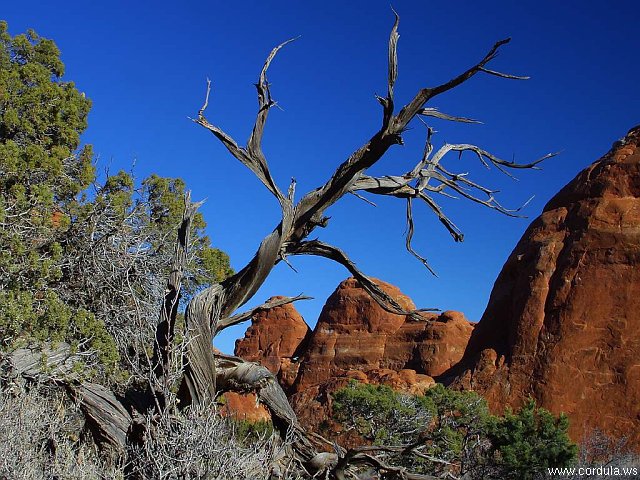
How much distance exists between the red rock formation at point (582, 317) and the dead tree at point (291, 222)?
26.9 meters

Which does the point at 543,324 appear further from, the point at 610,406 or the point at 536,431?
the point at 536,431

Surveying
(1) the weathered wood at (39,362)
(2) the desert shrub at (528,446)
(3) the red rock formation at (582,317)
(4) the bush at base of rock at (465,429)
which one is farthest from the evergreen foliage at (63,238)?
(3) the red rock formation at (582,317)

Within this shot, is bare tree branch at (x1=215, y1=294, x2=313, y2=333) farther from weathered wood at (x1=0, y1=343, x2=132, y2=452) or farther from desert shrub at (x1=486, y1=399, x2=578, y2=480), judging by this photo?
desert shrub at (x1=486, y1=399, x2=578, y2=480)

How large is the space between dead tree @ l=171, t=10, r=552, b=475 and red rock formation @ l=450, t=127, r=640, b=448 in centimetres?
2689

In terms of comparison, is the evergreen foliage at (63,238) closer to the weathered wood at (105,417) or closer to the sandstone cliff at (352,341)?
the weathered wood at (105,417)

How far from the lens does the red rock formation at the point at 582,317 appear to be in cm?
3183

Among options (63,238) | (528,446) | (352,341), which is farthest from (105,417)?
(352,341)

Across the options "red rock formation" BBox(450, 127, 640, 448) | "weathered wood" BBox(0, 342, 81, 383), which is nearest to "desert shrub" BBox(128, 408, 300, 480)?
"weathered wood" BBox(0, 342, 81, 383)

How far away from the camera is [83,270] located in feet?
32.1

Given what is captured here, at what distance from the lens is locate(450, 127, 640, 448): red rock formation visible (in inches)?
1253

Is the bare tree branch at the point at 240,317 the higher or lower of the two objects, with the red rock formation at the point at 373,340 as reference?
lower

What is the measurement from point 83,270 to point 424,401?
1479cm

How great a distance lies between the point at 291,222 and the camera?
693 cm

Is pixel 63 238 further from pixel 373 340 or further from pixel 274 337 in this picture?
pixel 274 337
